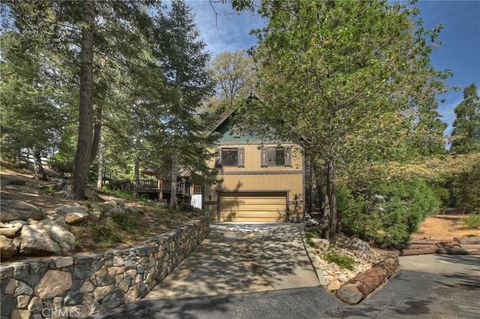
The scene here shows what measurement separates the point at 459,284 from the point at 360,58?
7.72 meters

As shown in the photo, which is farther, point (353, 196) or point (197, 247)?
point (353, 196)

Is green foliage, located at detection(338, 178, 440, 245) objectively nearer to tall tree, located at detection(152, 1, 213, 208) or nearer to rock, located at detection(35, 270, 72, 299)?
tall tree, located at detection(152, 1, 213, 208)

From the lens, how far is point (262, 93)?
39.9 ft

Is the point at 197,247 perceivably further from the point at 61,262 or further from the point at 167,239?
the point at 61,262

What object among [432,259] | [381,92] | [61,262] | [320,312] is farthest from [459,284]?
[61,262]

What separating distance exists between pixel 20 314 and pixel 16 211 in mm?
2028

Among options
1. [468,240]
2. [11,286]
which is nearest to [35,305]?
[11,286]

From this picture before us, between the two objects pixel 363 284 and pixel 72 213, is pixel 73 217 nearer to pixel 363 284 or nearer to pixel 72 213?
pixel 72 213

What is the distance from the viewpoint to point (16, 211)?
6051mm

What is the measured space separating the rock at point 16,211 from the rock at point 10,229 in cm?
23

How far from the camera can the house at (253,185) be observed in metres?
20.6

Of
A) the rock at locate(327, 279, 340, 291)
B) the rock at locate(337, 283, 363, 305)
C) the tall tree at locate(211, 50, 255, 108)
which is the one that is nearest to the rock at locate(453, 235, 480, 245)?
the rock at locate(327, 279, 340, 291)

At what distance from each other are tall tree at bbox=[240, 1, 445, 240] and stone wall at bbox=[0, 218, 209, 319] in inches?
251

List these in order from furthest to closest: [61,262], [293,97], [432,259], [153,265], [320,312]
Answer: [432,259] → [293,97] → [153,265] → [320,312] → [61,262]
